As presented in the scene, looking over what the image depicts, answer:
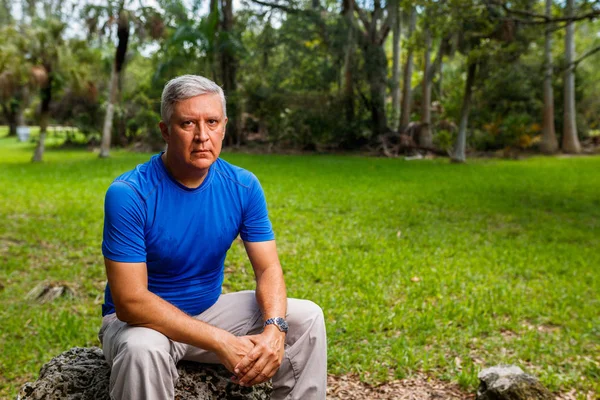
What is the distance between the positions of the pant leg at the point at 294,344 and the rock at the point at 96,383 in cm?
9

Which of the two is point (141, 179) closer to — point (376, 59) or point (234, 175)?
point (234, 175)

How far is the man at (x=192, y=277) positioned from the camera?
89.4 inches

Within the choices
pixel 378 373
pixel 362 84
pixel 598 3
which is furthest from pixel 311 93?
pixel 378 373

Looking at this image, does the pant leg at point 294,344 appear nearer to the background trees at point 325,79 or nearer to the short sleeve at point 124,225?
the short sleeve at point 124,225

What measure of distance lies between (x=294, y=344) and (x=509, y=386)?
141 centimetres

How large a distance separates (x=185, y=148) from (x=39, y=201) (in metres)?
9.31

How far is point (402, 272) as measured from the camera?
6.25 m

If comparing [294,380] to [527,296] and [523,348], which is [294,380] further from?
[527,296]

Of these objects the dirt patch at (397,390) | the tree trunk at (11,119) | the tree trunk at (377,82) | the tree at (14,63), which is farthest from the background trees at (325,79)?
the dirt patch at (397,390)

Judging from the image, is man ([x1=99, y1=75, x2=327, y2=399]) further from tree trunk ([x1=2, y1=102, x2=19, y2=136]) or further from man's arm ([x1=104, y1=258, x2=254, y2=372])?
tree trunk ([x1=2, y1=102, x2=19, y2=136])

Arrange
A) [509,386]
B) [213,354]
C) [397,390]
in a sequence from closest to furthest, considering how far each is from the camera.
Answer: [213,354] < [509,386] < [397,390]

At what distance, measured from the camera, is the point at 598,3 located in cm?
1051

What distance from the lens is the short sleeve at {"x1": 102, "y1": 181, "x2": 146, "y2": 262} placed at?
7.52 feet

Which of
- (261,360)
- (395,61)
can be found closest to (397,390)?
(261,360)
